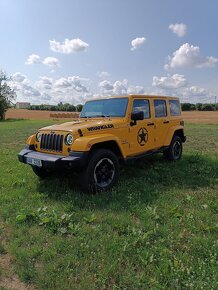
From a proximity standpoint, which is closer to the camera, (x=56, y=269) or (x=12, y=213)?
(x=56, y=269)

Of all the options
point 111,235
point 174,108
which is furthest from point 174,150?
point 111,235

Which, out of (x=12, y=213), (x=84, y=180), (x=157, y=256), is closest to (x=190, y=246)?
(x=157, y=256)

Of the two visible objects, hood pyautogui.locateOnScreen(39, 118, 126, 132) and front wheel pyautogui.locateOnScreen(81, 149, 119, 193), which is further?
hood pyautogui.locateOnScreen(39, 118, 126, 132)

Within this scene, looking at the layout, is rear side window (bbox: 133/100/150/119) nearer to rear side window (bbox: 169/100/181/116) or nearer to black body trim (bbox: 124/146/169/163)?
black body trim (bbox: 124/146/169/163)

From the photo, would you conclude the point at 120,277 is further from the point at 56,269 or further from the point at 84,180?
the point at 84,180

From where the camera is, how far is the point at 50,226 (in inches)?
175

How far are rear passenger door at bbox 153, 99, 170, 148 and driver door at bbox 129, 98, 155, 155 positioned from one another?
0.26m

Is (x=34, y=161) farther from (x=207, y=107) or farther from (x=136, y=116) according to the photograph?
(x=207, y=107)

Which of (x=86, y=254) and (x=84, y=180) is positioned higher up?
(x=84, y=180)

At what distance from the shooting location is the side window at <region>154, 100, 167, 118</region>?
26.1 ft

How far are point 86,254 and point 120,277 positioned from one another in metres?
0.59

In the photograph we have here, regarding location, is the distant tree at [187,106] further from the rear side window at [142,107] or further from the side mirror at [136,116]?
the side mirror at [136,116]

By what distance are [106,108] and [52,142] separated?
1712 millimetres

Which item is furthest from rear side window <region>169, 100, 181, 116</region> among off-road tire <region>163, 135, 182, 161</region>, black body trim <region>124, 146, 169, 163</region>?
black body trim <region>124, 146, 169, 163</region>
